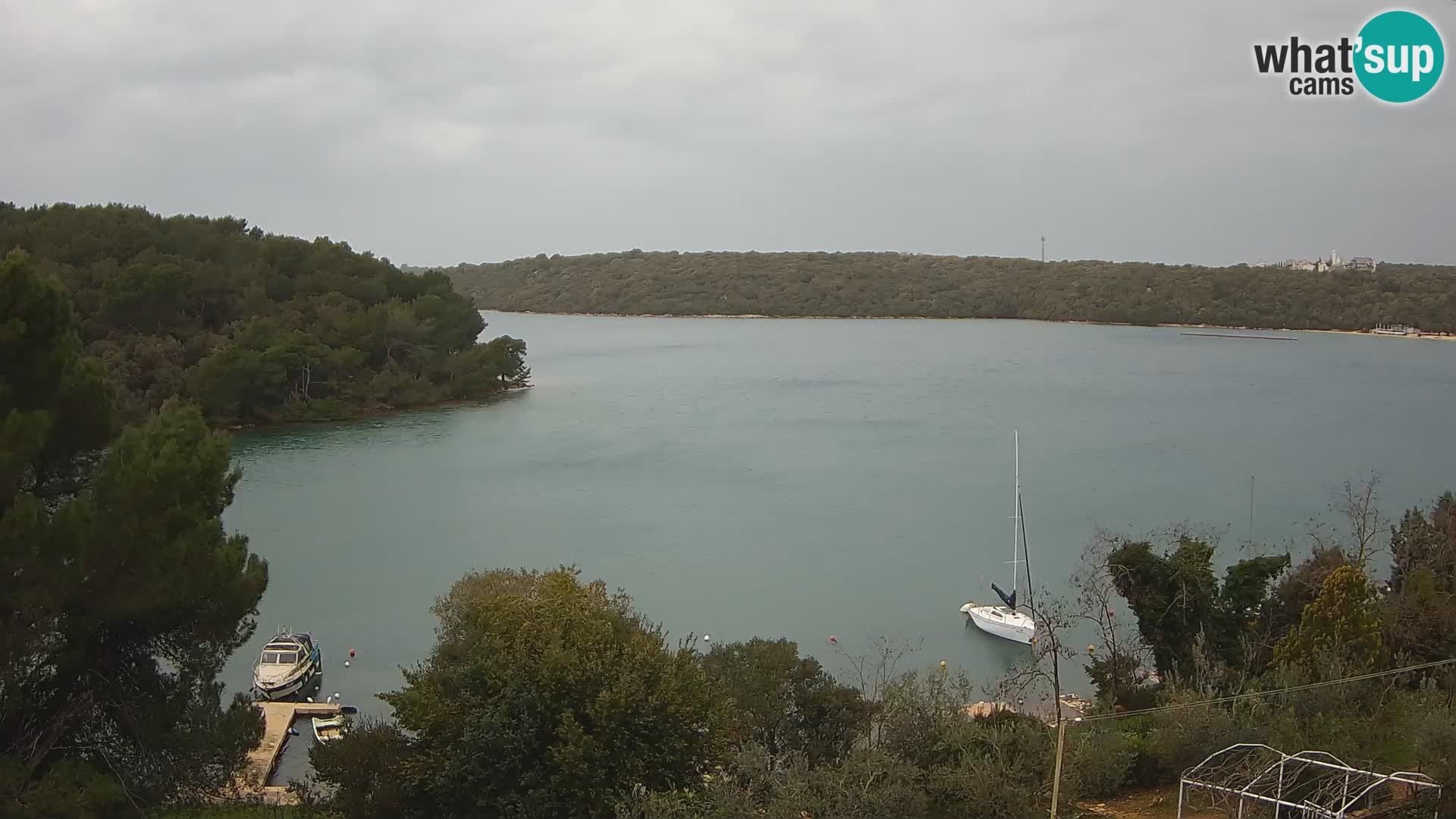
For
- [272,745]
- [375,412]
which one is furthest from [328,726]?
[375,412]

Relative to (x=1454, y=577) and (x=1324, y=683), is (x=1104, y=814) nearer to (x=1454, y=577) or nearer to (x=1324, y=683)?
(x=1324, y=683)

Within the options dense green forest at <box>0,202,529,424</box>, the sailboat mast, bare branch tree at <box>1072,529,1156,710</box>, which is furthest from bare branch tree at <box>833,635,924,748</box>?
dense green forest at <box>0,202,529,424</box>

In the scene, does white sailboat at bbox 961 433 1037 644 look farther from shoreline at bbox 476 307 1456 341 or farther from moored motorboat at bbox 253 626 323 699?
shoreline at bbox 476 307 1456 341

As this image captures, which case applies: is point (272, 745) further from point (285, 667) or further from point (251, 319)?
point (251, 319)

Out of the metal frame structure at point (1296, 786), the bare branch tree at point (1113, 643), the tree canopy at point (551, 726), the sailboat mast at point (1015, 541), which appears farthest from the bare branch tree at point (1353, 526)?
the tree canopy at point (551, 726)

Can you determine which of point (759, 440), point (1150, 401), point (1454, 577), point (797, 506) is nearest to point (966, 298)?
point (1150, 401)

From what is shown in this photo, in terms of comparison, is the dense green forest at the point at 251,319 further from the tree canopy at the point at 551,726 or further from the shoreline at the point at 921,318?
the shoreline at the point at 921,318
